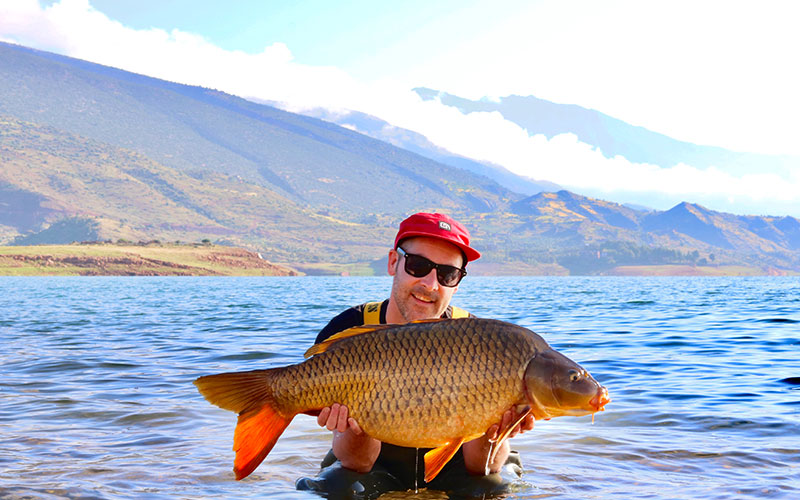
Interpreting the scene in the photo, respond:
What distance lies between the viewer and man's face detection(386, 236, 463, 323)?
20.2ft

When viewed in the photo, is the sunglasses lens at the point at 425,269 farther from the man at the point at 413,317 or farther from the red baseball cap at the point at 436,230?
the red baseball cap at the point at 436,230

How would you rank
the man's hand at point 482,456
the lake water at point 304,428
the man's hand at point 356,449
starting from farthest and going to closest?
the lake water at point 304,428
the man's hand at point 482,456
the man's hand at point 356,449

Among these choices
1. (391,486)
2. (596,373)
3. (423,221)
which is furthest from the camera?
(596,373)

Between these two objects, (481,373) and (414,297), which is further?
(414,297)

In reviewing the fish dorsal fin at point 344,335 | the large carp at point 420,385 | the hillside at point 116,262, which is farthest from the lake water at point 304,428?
the hillside at point 116,262

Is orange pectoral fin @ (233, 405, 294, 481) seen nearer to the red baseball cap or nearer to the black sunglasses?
the black sunglasses

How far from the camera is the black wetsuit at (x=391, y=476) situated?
656 centimetres

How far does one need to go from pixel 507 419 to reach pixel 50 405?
8.06 meters

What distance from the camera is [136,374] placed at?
14.1m

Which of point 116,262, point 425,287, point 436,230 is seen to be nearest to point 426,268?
point 425,287

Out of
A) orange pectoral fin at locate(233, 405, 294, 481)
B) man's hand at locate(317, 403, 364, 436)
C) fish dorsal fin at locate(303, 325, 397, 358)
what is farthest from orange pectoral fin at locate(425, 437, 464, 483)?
orange pectoral fin at locate(233, 405, 294, 481)

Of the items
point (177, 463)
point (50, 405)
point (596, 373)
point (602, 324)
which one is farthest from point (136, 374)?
point (602, 324)

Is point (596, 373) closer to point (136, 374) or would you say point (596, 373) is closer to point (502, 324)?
point (136, 374)

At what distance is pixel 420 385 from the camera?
4.88 meters
